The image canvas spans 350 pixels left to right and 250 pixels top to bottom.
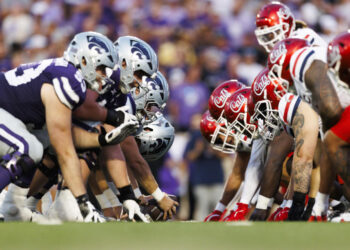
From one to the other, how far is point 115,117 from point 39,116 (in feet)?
2.34

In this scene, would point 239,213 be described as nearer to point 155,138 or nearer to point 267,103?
point 267,103

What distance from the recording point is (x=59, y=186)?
6539 mm

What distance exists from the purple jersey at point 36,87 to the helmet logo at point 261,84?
1656mm

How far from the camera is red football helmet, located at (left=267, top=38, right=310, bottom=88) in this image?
6133mm

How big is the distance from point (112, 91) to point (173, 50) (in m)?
5.59

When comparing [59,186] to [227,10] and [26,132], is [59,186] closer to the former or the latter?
[26,132]

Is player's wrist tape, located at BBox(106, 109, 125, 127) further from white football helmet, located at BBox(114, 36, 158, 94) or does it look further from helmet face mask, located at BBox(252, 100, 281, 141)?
helmet face mask, located at BBox(252, 100, 281, 141)

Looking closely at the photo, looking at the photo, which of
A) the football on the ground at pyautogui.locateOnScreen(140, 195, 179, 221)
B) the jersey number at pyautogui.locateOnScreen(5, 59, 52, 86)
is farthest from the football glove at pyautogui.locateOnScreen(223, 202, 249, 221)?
the jersey number at pyautogui.locateOnScreen(5, 59, 52, 86)

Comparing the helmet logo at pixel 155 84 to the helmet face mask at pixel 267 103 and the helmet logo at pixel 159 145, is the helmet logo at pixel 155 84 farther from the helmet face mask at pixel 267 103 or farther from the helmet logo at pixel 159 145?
the helmet face mask at pixel 267 103

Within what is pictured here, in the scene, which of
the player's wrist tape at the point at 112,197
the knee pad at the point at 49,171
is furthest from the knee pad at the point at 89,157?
the player's wrist tape at the point at 112,197

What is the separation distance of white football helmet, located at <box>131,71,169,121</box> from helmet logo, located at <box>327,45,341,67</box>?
7.59 ft

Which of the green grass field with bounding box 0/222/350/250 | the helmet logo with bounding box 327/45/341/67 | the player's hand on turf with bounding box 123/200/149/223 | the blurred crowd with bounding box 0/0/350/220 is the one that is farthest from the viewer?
the blurred crowd with bounding box 0/0/350/220

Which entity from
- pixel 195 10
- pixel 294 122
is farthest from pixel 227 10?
pixel 294 122

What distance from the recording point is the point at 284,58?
614 centimetres
